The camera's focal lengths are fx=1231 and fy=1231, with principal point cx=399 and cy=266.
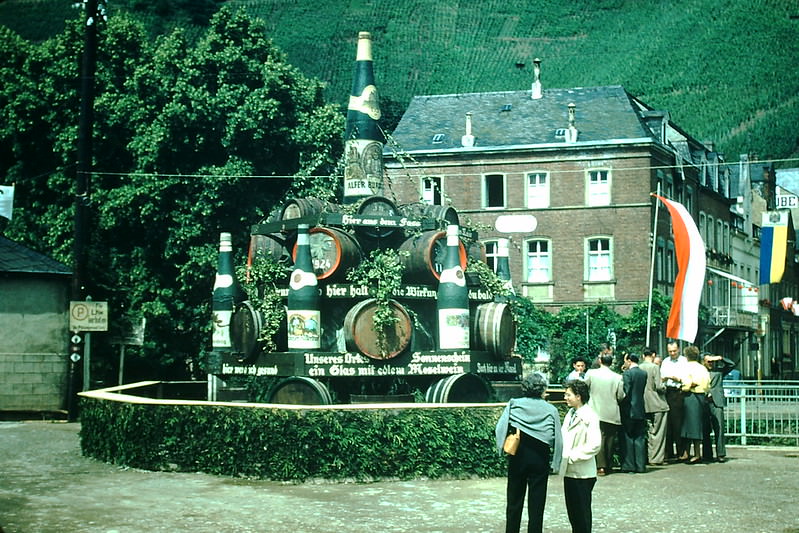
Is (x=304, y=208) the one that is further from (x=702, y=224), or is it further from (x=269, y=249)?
(x=702, y=224)

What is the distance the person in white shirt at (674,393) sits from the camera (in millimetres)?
19500

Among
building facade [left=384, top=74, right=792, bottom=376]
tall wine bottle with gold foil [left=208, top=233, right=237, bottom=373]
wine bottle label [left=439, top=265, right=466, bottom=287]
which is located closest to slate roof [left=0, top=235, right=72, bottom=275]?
tall wine bottle with gold foil [left=208, top=233, right=237, bottom=373]

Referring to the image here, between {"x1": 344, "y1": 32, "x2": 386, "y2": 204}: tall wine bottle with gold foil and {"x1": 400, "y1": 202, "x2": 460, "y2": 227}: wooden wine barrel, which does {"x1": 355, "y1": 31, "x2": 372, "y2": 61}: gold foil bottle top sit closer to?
{"x1": 344, "y1": 32, "x2": 386, "y2": 204}: tall wine bottle with gold foil

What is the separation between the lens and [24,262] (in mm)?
29109

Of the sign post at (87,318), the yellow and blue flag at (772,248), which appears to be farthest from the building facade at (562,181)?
the sign post at (87,318)

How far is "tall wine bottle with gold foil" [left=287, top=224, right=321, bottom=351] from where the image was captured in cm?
1820

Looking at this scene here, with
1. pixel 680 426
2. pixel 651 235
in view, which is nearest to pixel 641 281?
pixel 651 235

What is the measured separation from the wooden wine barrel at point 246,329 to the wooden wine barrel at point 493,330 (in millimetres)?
3407

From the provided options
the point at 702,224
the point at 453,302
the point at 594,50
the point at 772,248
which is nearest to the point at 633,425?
the point at 453,302

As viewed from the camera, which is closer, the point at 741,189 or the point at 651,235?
the point at 651,235

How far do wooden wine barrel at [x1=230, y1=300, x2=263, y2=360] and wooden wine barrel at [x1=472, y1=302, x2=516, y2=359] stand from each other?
341 cm

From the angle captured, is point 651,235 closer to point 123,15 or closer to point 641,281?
point 641,281

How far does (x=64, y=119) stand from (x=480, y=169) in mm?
19457

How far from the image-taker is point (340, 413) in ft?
51.5
